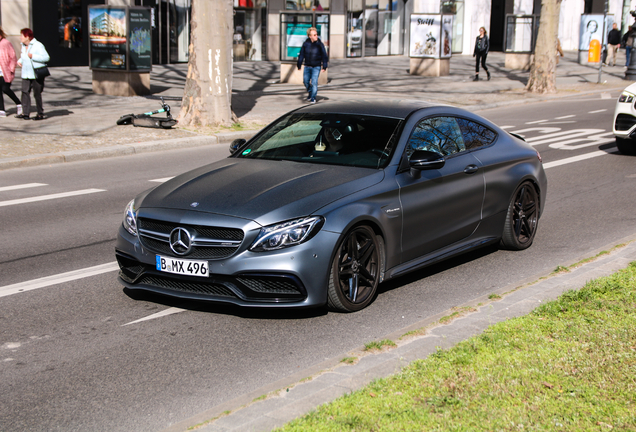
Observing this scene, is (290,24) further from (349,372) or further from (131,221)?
(349,372)

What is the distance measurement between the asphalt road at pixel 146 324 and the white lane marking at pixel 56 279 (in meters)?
0.09

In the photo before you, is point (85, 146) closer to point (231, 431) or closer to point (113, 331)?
point (113, 331)

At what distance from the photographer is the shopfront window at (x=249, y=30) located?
121 feet

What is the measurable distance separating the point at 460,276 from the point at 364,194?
5.55ft

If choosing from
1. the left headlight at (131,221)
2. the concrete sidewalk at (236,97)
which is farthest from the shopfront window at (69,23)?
the left headlight at (131,221)

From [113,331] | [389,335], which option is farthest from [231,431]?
[113,331]

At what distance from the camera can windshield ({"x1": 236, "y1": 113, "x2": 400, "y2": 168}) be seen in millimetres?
6590

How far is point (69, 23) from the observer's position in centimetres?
2994

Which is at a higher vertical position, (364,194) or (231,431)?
(364,194)

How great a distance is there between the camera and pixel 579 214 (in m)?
9.97

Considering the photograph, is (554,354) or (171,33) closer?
(554,354)

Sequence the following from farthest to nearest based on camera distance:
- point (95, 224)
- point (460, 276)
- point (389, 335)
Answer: point (95, 224) < point (460, 276) < point (389, 335)

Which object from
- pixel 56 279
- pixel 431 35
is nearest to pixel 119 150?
pixel 56 279

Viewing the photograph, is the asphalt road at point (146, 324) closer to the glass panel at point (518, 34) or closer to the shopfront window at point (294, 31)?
the shopfront window at point (294, 31)
